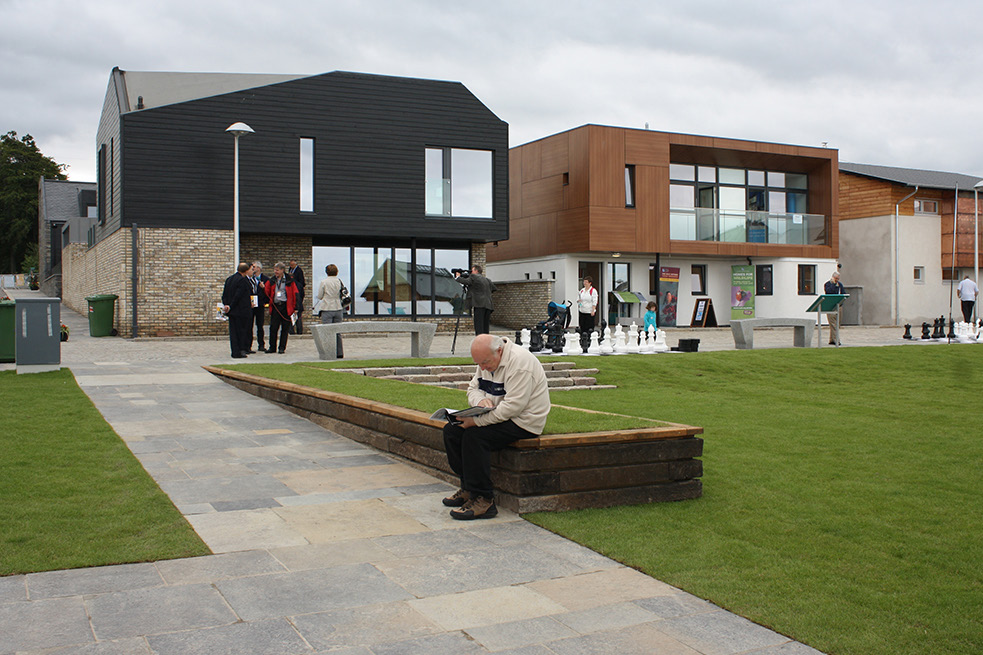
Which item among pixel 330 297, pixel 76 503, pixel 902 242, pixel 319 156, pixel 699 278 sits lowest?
pixel 76 503

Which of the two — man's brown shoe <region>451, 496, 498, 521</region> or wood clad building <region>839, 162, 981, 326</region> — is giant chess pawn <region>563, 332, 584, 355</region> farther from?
wood clad building <region>839, 162, 981, 326</region>

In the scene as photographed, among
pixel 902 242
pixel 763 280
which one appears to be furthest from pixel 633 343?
pixel 902 242

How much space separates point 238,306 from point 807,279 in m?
27.2

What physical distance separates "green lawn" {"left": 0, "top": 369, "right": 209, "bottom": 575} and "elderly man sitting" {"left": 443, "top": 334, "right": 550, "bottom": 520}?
177cm

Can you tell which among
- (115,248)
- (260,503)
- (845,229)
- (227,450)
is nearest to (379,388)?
(227,450)

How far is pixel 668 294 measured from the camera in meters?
34.9

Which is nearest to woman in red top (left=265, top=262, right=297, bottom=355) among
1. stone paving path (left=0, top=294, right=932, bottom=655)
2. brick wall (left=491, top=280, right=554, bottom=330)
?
stone paving path (left=0, top=294, right=932, bottom=655)

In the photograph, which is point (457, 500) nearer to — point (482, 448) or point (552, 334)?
point (482, 448)

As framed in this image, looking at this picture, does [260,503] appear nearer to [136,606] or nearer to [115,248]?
[136,606]

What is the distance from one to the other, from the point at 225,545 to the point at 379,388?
4799 mm

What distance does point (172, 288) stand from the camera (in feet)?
82.8

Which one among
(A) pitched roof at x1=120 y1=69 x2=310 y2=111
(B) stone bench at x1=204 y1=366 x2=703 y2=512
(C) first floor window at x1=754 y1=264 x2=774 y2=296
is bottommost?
(B) stone bench at x1=204 y1=366 x2=703 y2=512

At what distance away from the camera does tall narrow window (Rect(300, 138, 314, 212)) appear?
27.6 metres

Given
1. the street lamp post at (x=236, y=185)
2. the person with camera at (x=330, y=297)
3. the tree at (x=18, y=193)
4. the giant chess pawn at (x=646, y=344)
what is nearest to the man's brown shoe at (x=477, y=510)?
the person with camera at (x=330, y=297)
